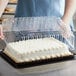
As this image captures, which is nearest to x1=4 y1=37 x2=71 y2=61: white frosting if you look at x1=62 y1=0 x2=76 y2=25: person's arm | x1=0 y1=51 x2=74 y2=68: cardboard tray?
x1=0 y1=51 x2=74 y2=68: cardboard tray

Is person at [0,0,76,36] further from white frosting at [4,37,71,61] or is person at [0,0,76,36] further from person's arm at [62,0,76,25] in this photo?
white frosting at [4,37,71,61]

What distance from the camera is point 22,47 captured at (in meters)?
0.77

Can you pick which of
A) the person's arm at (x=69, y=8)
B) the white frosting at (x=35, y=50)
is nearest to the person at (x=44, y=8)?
the person's arm at (x=69, y=8)

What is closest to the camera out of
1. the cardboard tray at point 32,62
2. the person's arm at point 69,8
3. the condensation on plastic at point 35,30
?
the cardboard tray at point 32,62

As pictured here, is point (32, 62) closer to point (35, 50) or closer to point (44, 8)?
point (35, 50)

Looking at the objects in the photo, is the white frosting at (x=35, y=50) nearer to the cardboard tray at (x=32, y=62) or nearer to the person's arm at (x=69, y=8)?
the cardboard tray at (x=32, y=62)

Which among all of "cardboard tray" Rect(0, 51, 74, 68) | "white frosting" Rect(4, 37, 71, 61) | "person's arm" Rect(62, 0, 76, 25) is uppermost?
"person's arm" Rect(62, 0, 76, 25)

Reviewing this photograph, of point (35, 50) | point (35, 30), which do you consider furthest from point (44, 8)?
point (35, 50)

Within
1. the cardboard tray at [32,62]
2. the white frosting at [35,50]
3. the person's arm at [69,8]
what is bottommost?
the cardboard tray at [32,62]

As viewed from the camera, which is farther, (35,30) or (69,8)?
(69,8)

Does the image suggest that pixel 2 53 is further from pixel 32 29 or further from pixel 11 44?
pixel 32 29

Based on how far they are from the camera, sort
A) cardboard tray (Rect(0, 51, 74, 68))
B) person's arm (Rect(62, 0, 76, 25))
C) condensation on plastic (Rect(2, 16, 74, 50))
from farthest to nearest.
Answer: person's arm (Rect(62, 0, 76, 25)) < condensation on plastic (Rect(2, 16, 74, 50)) < cardboard tray (Rect(0, 51, 74, 68))

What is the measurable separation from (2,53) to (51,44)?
172 mm

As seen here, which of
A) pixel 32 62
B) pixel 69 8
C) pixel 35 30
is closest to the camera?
pixel 32 62
